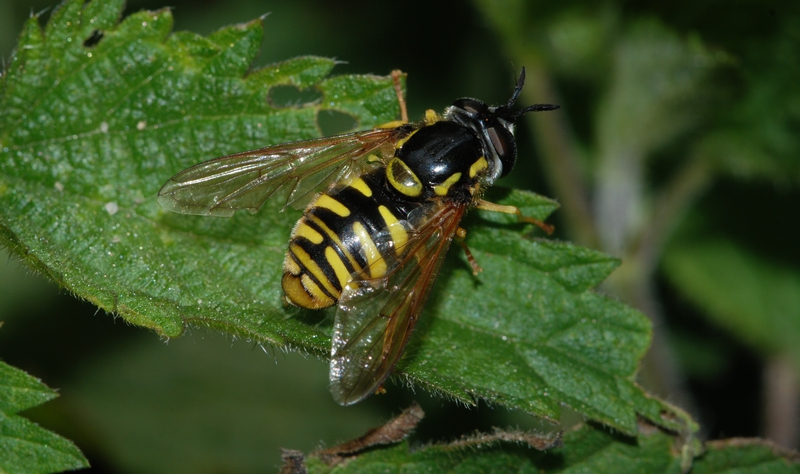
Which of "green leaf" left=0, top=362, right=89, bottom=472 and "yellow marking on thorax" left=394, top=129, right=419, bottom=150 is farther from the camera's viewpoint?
"yellow marking on thorax" left=394, top=129, right=419, bottom=150

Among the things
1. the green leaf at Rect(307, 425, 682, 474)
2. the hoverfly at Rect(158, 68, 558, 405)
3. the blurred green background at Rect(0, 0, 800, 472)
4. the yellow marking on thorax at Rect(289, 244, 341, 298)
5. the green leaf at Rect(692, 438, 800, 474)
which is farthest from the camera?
the blurred green background at Rect(0, 0, 800, 472)

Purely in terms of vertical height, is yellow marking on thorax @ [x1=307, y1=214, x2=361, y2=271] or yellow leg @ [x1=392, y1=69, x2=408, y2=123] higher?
yellow leg @ [x1=392, y1=69, x2=408, y2=123]

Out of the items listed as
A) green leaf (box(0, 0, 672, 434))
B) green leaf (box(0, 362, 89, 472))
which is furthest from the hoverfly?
green leaf (box(0, 362, 89, 472))

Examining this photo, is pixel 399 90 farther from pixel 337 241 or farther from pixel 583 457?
pixel 583 457

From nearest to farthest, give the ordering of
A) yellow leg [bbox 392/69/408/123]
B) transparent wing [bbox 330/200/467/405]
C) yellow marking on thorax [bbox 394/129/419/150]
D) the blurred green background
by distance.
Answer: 1. transparent wing [bbox 330/200/467/405]
2. yellow marking on thorax [bbox 394/129/419/150]
3. yellow leg [bbox 392/69/408/123]
4. the blurred green background

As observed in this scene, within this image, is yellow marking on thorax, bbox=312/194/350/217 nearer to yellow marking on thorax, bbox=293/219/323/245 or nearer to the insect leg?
yellow marking on thorax, bbox=293/219/323/245

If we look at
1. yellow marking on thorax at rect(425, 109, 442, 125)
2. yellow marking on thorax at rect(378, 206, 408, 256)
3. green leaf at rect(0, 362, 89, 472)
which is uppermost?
yellow marking on thorax at rect(425, 109, 442, 125)

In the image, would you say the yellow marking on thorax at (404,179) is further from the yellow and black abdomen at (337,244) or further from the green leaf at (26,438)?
the green leaf at (26,438)
